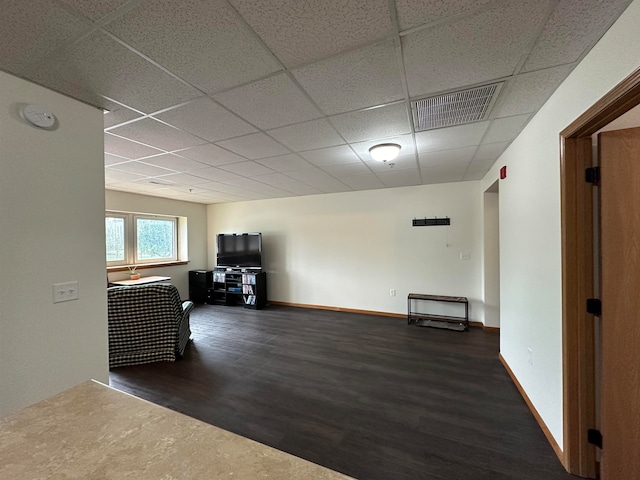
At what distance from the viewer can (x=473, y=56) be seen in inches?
53.9

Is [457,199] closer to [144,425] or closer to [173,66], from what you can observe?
[173,66]

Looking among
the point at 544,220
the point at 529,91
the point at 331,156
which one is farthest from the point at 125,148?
the point at 544,220

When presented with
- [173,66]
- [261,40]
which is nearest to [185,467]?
[261,40]

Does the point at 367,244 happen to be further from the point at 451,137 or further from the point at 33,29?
the point at 33,29

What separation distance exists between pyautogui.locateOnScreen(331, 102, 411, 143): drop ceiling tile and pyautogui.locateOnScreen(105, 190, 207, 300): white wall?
15.1 feet

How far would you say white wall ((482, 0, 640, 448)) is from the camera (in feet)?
3.99

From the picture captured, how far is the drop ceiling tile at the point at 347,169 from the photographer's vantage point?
133 inches

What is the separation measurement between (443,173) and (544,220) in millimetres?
2122

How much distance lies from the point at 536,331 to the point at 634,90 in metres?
1.68

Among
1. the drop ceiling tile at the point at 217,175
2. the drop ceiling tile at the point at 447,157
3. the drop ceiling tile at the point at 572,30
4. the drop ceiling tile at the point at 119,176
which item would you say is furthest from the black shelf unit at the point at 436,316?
the drop ceiling tile at the point at 119,176

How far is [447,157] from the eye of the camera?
3082mm

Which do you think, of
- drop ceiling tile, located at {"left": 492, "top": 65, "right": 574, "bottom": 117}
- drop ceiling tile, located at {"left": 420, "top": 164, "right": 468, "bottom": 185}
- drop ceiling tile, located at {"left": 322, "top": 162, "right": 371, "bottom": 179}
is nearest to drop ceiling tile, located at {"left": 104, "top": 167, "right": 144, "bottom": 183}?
drop ceiling tile, located at {"left": 322, "top": 162, "right": 371, "bottom": 179}

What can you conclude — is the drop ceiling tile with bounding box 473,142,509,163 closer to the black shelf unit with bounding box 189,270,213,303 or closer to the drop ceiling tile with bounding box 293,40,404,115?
the drop ceiling tile with bounding box 293,40,404,115

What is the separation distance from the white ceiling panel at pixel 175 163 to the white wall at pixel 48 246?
1097mm
